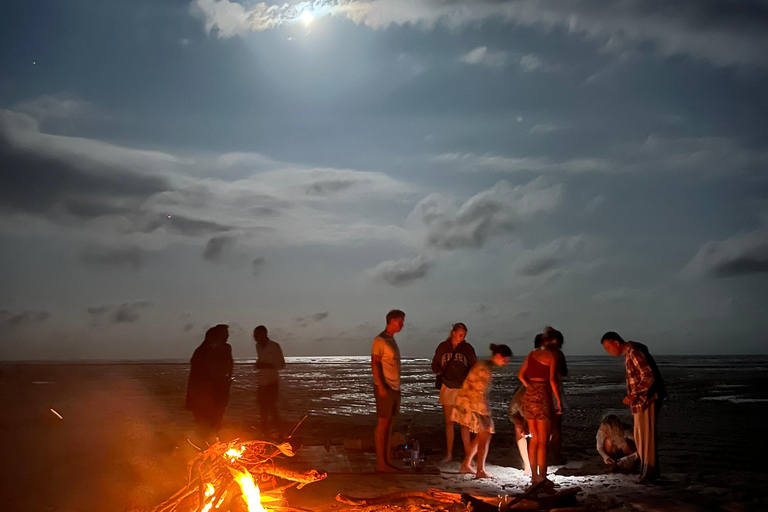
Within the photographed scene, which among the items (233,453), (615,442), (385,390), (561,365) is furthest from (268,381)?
(233,453)

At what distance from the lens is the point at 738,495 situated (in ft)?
21.8

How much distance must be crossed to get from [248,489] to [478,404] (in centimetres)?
389

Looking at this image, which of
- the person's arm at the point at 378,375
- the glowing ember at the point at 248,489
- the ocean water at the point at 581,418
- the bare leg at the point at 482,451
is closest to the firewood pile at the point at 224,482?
the glowing ember at the point at 248,489

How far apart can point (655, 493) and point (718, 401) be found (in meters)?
16.9

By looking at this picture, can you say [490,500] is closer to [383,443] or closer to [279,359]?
[383,443]

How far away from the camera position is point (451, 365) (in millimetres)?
8656

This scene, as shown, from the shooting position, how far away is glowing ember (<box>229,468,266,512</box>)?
471 cm

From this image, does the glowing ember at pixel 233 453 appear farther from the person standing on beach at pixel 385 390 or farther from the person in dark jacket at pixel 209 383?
the person in dark jacket at pixel 209 383

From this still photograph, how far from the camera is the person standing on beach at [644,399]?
7457mm

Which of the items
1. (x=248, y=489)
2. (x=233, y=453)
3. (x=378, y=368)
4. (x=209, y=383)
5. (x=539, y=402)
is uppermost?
(x=378, y=368)

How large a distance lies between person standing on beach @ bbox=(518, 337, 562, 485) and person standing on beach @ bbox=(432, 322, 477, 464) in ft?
3.95

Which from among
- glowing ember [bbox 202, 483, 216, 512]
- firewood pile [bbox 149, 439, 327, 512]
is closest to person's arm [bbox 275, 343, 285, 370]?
firewood pile [bbox 149, 439, 327, 512]

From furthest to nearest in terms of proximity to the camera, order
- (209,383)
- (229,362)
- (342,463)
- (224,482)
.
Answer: (229,362)
(209,383)
(342,463)
(224,482)

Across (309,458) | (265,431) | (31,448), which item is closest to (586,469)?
(309,458)
